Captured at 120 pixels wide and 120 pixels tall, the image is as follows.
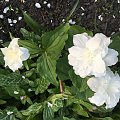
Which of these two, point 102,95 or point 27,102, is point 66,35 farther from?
point 27,102

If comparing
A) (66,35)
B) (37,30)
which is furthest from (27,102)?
Answer: (66,35)

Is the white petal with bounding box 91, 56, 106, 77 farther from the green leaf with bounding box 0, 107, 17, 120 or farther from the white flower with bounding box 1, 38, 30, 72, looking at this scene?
the green leaf with bounding box 0, 107, 17, 120

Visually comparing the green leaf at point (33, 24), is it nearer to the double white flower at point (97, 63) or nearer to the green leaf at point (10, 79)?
the green leaf at point (10, 79)

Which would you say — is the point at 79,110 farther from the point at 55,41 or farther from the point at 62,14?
the point at 62,14

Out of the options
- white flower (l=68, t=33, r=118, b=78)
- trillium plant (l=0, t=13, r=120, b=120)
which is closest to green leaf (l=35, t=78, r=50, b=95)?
trillium plant (l=0, t=13, r=120, b=120)

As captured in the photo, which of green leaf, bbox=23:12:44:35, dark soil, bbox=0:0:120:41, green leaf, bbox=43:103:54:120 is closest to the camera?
green leaf, bbox=43:103:54:120

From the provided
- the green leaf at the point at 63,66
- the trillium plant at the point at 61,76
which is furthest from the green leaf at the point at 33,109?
the green leaf at the point at 63,66
